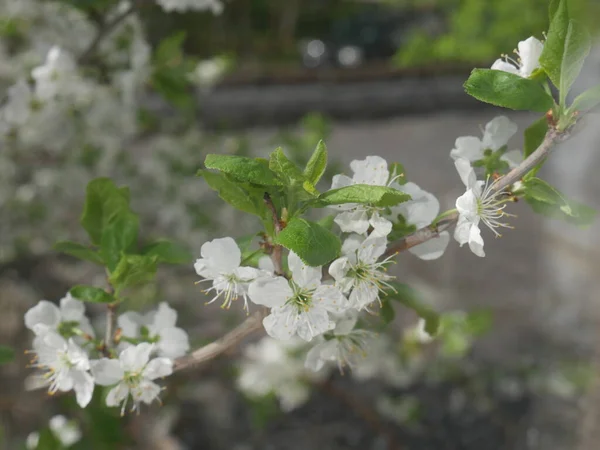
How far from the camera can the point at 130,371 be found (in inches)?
19.1

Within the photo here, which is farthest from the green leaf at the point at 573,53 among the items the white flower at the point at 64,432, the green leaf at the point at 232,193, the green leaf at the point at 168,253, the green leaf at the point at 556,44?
the white flower at the point at 64,432

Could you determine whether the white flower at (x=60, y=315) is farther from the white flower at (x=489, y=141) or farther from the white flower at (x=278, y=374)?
the white flower at (x=278, y=374)

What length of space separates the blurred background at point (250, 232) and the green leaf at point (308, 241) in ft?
1.58

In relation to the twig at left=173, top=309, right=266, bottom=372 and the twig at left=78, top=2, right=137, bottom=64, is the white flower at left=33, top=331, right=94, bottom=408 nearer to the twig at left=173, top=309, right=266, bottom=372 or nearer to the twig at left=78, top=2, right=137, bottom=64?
the twig at left=173, top=309, right=266, bottom=372

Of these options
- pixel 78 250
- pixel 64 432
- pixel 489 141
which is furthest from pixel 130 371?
pixel 64 432

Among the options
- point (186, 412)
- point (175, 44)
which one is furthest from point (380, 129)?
point (175, 44)

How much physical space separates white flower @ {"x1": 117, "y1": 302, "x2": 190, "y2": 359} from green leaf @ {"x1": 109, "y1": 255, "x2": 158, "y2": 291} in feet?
0.13

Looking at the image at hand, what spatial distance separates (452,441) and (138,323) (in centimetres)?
99

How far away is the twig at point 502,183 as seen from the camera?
1.29ft

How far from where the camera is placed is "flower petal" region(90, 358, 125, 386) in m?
0.48

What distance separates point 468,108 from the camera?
1507mm

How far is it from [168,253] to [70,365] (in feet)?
0.38

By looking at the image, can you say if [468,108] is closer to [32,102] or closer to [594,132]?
[594,132]

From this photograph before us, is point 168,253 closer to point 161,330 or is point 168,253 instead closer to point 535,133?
point 161,330
